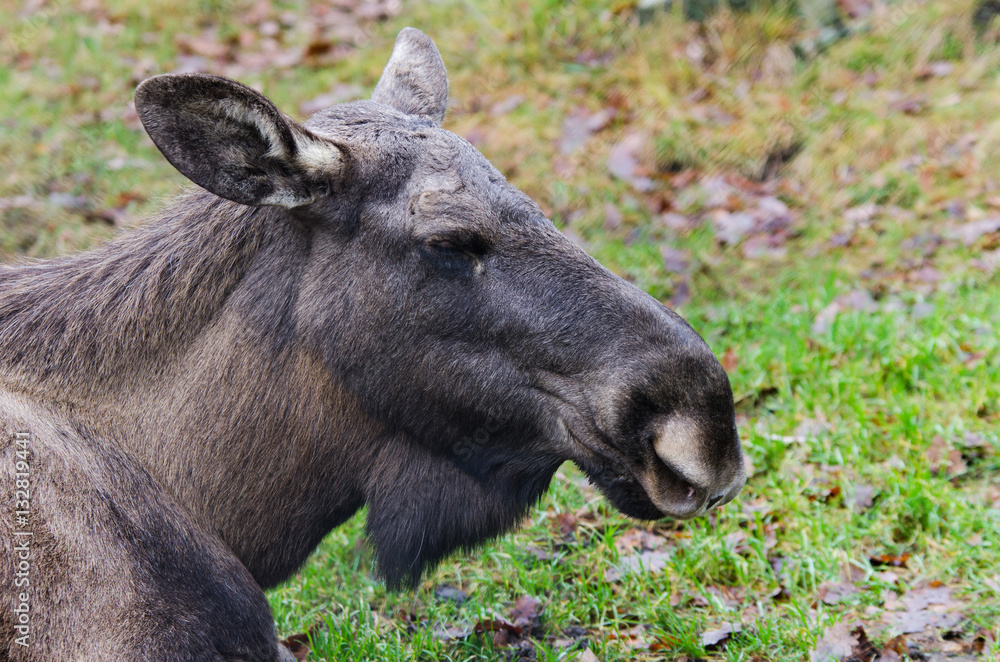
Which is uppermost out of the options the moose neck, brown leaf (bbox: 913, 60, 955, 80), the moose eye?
the moose eye

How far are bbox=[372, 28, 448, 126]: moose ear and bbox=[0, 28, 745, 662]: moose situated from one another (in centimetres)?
35

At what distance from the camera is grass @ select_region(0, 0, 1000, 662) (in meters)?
3.98

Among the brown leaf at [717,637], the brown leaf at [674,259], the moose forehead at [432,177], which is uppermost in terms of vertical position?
the moose forehead at [432,177]

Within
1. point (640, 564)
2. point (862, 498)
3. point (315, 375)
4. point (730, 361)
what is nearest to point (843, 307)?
point (730, 361)

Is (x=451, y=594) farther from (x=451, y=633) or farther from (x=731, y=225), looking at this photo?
(x=731, y=225)

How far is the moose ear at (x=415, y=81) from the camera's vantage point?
11.3 feet

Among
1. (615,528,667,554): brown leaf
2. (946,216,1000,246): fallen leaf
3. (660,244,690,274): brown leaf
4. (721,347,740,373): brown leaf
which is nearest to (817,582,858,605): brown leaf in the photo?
(615,528,667,554): brown leaf

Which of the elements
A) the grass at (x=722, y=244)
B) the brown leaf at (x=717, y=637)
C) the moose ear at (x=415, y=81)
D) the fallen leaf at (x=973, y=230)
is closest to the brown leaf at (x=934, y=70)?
the grass at (x=722, y=244)

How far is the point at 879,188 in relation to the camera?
23.8 feet

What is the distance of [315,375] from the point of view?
292 cm
